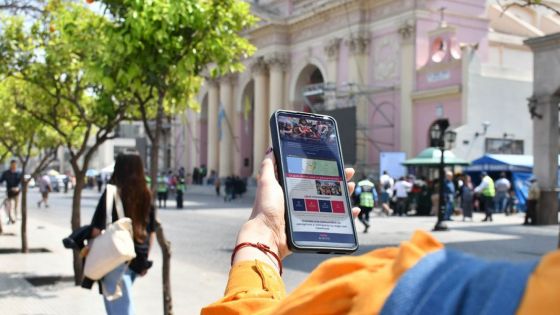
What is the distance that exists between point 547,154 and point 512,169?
7158mm

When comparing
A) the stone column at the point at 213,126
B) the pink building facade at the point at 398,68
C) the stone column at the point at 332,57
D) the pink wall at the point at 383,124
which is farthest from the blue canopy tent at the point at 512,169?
the stone column at the point at 213,126

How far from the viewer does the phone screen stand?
2.07m

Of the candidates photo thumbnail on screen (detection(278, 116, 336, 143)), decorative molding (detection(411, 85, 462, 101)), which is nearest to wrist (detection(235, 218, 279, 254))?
photo thumbnail on screen (detection(278, 116, 336, 143))

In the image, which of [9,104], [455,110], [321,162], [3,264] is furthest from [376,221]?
[321,162]

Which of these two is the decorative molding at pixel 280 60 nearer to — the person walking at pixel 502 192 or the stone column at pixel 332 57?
the stone column at pixel 332 57

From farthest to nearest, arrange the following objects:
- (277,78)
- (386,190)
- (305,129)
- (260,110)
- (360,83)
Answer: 1. (260,110)
2. (277,78)
3. (360,83)
4. (386,190)
5. (305,129)

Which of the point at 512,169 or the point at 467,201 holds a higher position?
the point at 512,169

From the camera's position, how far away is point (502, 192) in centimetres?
2598

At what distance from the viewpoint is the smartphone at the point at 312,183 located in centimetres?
205

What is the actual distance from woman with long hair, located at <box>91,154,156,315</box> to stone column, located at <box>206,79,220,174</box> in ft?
144

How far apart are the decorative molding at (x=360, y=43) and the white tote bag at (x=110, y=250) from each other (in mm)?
30975

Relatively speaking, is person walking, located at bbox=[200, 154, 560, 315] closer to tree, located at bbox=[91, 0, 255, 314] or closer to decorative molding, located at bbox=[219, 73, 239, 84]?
tree, located at bbox=[91, 0, 255, 314]

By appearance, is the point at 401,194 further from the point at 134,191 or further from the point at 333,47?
the point at 134,191

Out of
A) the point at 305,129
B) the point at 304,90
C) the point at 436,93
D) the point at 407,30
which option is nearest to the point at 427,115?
the point at 436,93
